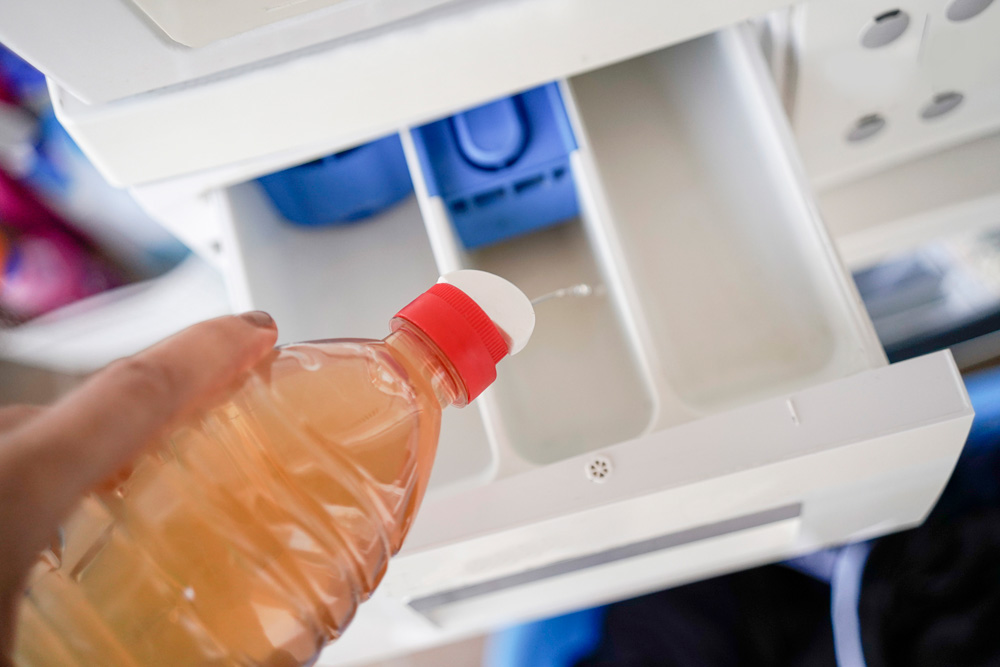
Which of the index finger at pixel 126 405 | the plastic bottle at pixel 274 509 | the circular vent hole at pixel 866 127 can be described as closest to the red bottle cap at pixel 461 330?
the plastic bottle at pixel 274 509

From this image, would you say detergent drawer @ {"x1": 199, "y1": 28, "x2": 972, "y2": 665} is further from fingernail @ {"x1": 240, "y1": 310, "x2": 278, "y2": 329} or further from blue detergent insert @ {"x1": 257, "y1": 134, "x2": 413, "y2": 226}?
fingernail @ {"x1": 240, "y1": 310, "x2": 278, "y2": 329}

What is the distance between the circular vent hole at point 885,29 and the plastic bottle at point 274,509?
1.54ft

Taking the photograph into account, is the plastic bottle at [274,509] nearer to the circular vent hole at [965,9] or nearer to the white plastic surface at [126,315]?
the circular vent hole at [965,9]

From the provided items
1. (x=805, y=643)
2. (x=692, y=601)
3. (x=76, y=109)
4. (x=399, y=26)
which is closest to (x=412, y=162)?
(x=399, y=26)

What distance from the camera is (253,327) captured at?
0.41 m

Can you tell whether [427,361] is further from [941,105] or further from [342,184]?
[941,105]

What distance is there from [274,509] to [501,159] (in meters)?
0.44

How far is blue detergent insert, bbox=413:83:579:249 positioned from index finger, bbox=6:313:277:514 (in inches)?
13.9

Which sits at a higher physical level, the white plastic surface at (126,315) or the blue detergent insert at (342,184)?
the blue detergent insert at (342,184)

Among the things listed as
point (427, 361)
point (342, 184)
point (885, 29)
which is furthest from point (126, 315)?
point (885, 29)

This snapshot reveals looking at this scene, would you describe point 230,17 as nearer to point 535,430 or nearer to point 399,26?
point 399,26

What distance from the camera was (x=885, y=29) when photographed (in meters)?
0.64

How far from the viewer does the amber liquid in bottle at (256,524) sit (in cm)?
37

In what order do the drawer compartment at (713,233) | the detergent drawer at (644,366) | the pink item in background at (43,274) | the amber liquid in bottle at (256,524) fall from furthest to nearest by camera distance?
the pink item in background at (43,274) → the drawer compartment at (713,233) → the detergent drawer at (644,366) → the amber liquid in bottle at (256,524)
